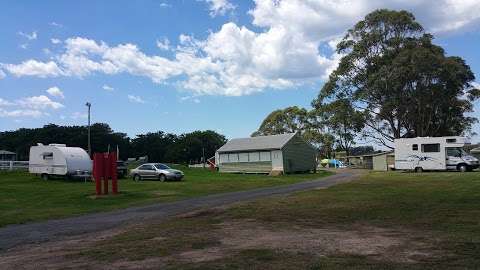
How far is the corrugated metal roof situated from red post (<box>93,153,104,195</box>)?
94.0 ft

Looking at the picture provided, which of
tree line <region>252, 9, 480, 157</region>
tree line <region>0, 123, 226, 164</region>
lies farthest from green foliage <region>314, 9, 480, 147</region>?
tree line <region>0, 123, 226, 164</region>

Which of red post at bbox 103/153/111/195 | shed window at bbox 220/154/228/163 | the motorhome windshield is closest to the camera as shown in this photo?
red post at bbox 103/153/111/195

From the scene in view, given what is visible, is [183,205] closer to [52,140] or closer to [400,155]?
A: [400,155]

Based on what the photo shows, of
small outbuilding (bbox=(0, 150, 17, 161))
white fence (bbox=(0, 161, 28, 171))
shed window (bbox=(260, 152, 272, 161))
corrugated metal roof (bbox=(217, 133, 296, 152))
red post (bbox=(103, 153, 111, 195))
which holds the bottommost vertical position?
red post (bbox=(103, 153, 111, 195))

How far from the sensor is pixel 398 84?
56875mm

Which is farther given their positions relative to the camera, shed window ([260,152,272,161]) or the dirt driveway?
shed window ([260,152,272,161])

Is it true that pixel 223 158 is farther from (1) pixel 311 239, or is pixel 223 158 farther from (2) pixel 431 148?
(1) pixel 311 239

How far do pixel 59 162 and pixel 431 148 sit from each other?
29.3 m

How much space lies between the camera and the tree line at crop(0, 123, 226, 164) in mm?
121125

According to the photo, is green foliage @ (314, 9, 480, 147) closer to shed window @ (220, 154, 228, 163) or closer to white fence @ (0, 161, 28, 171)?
shed window @ (220, 154, 228, 163)

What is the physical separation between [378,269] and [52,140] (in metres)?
121

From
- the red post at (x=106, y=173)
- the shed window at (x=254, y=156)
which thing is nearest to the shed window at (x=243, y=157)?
the shed window at (x=254, y=156)

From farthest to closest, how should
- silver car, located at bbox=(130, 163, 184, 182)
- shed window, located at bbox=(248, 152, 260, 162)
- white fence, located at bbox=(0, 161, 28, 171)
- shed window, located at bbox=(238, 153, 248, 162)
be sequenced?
1. shed window, located at bbox=(238, 153, 248, 162)
2. shed window, located at bbox=(248, 152, 260, 162)
3. white fence, located at bbox=(0, 161, 28, 171)
4. silver car, located at bbox=(130, 163, 184, 182)

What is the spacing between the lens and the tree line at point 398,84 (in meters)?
56.4
